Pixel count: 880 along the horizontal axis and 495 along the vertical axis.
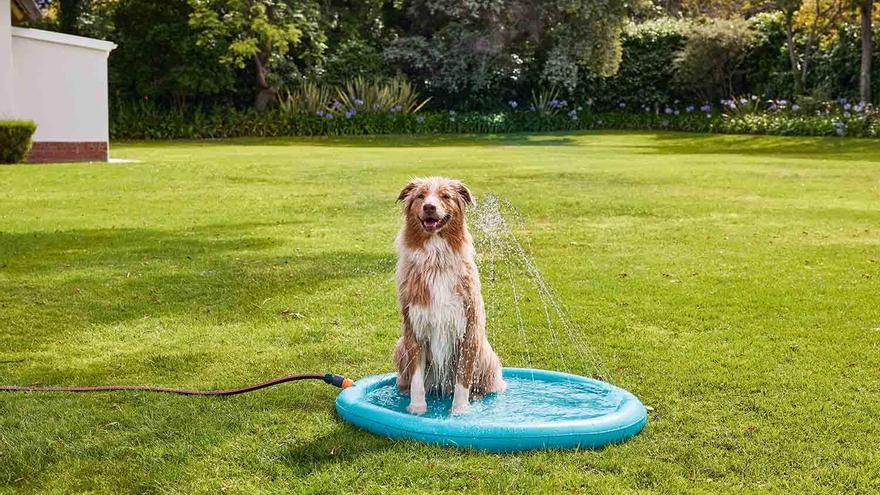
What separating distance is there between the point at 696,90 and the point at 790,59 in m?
4.18

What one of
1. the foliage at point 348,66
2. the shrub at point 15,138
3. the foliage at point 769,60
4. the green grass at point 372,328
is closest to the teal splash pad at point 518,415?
the green grass at point 372,328

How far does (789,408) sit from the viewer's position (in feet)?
17.5

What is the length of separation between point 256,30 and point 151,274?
21.4m

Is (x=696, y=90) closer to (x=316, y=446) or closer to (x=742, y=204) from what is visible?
(x=742, y=204)

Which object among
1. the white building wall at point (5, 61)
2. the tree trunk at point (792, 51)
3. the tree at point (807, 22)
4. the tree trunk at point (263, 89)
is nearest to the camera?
the white building wall at point (5, 61)

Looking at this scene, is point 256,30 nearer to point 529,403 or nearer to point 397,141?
point 397,141

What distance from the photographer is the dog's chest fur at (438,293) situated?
502cm

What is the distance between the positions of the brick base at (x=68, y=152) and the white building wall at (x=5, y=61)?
932 millimetres

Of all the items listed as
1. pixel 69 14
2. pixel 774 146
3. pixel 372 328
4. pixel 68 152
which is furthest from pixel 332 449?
pixel 69 14

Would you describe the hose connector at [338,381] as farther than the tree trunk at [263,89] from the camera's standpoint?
No

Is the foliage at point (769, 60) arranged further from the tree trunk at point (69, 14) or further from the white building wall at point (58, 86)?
the tree trunk at point (69, 14)

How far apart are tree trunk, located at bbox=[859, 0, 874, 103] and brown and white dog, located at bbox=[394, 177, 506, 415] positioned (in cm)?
2560

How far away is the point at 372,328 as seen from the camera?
7.09 meters

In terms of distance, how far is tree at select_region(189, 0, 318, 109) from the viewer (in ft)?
95.3
